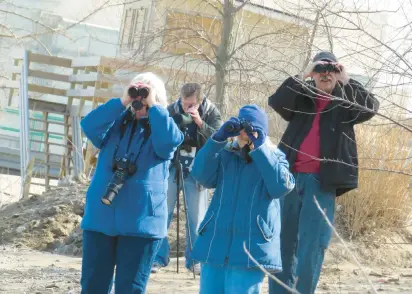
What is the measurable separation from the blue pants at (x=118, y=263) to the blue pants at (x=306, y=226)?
3.35 feet

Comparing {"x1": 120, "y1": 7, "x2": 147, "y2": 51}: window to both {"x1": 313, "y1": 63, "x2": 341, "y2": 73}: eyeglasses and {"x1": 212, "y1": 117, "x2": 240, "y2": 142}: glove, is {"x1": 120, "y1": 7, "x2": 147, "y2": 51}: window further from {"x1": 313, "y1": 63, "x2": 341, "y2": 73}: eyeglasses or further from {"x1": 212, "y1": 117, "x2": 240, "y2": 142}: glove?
{"x1": 212, "y1": 117, "x2": 240, "y2": 142}: glove

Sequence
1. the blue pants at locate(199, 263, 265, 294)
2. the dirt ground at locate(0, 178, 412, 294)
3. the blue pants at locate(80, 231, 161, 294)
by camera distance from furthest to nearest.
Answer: the dirt ground at locate(0, 178, 412, 294) < the blue pants at locate(80, 231, 161, 294) < the blue pants at locate(199, 263, 265, 294)

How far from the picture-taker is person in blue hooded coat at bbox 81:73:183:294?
5.45m

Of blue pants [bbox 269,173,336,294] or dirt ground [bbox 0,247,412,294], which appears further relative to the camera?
dirt ground [bbox 0,247,412,294]

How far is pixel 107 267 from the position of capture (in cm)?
549

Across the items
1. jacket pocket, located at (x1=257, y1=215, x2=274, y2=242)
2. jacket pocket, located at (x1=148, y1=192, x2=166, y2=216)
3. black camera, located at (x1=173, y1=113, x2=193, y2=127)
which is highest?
black camera, located at (x1=173, y1=113, x2=193, y2=127)

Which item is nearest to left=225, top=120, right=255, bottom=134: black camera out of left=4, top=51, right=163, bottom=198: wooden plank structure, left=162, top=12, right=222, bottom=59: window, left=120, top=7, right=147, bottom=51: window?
left=162, top=12, right=222, bottom=59: window

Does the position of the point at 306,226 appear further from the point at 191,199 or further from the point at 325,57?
the point at 191,199

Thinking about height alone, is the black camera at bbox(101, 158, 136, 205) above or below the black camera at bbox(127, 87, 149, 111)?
below

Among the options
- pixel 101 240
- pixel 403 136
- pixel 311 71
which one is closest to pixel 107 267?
pixel 101 240

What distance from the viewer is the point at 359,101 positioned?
19.6 ft

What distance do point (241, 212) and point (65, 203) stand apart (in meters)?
8.28

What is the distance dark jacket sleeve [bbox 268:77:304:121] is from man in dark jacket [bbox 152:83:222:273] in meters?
2.05

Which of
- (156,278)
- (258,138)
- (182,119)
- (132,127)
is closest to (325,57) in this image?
(258,138)
